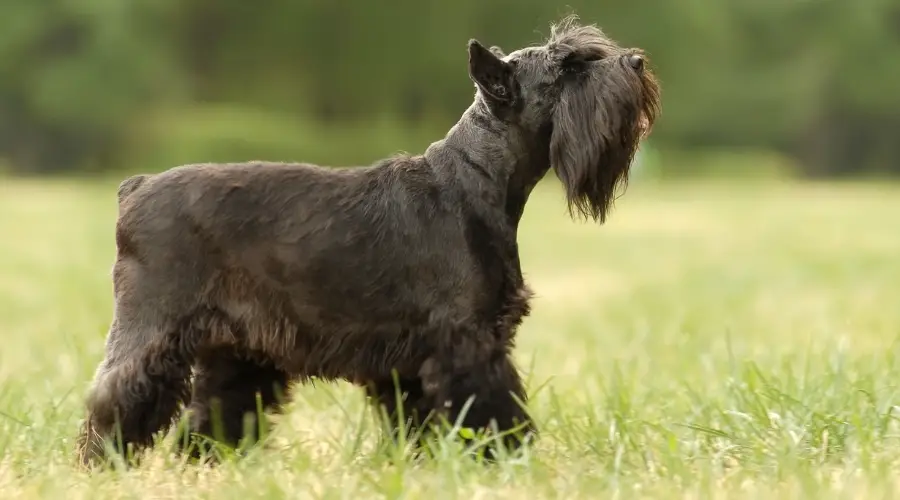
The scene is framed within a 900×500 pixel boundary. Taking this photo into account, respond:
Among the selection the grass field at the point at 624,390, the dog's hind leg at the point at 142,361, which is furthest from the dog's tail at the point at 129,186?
the grass field at the point at 624,390

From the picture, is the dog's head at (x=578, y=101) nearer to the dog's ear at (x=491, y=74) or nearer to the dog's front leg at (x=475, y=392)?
the dog's ear at (x=491, y=74)

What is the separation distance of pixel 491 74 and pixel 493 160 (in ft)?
0.93

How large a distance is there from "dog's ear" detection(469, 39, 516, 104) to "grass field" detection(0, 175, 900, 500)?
1154 mm

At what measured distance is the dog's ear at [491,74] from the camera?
3.73m

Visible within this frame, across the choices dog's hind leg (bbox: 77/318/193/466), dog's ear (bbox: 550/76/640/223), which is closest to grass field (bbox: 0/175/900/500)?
dog's hind leg (bbox: 77/318/193/466)

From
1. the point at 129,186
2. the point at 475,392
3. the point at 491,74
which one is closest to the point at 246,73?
the point at 129,186

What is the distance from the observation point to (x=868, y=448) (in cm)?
350

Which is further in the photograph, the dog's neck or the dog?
the dog's neck

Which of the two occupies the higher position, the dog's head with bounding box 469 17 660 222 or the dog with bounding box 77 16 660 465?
the dog's head with bounding box 469 17 660 222

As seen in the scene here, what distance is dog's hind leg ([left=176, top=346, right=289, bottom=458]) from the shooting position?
159 inches

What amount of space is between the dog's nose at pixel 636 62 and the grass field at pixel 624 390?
121 centimetres

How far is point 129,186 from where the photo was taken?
394 cm

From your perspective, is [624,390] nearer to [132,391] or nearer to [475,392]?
[475,392]

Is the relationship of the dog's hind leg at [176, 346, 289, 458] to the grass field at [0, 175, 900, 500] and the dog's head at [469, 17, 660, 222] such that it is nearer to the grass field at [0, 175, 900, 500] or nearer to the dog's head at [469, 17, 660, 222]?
the grass field at [0, 175, 900, 500]
